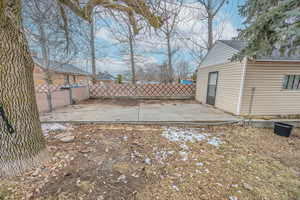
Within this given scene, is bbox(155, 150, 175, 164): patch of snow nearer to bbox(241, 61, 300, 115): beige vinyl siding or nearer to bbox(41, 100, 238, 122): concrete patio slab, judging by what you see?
bbox(41, 100, 238, 122): concrete patio slab

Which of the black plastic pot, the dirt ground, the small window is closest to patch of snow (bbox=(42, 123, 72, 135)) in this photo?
the dirt ground

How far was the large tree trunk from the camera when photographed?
1.53 meters

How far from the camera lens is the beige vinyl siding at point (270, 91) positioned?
4.45m

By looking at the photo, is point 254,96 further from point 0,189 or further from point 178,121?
point 0,189

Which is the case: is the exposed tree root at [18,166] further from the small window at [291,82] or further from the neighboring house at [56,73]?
the small window at [291,82]

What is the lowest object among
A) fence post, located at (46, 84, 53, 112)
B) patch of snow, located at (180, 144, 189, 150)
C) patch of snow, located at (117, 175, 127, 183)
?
patch of snow, located at (117, 175, 127, 183)

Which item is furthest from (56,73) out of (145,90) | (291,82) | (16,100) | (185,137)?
(291,82)

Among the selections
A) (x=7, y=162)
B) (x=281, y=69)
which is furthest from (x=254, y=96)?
(x=7, y=162)

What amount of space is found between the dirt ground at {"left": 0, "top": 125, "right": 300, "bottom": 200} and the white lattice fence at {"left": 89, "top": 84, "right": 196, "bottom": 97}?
577 centimetres

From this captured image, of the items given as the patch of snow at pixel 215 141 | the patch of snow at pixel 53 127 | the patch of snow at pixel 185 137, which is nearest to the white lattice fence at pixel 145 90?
the patch of snow at pixel 53 127

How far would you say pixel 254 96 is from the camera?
461 cm

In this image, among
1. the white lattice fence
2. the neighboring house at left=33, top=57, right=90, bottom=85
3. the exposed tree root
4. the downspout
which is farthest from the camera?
the white lattice fence

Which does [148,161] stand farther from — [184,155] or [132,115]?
[132,115]

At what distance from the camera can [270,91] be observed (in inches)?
182
